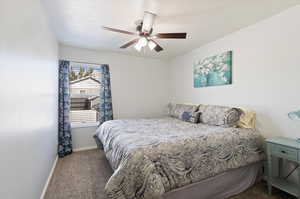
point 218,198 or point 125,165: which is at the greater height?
point 125,165

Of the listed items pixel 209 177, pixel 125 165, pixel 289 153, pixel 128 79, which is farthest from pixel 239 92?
pixel 128 79

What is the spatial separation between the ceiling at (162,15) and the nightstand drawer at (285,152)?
6.05ft

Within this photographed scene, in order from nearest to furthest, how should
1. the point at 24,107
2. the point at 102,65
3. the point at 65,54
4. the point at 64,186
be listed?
the point at 24,107 → the point at 64,186 → the point at 65,54 → the point at 102,65

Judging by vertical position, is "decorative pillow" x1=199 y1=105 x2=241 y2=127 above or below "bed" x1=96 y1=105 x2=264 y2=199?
above

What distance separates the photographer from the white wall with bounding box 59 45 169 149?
3531 mm

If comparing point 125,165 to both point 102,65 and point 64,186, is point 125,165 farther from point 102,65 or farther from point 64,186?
point 102,65

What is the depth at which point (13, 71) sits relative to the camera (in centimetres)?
107

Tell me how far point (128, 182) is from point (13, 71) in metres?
1.32

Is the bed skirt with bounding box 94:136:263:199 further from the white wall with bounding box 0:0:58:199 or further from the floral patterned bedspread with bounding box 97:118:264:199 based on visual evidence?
the white wall with bounding box 0:0:58:199

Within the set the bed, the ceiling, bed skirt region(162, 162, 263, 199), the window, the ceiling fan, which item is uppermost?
the ceiling

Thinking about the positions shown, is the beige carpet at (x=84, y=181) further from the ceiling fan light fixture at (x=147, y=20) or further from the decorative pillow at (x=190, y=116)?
the ceiling fan light fixture at (x=147, y=20)

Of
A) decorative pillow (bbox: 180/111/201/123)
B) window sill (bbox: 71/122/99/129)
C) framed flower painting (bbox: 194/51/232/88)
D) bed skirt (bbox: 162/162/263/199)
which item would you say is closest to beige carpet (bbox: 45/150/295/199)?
bed skirt (bbox: 162/162/263/199)

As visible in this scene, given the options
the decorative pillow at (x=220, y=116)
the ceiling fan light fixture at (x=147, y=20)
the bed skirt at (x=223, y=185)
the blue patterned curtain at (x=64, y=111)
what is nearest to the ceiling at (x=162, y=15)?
the ceiling fan light fixture at (x=147, y=20)

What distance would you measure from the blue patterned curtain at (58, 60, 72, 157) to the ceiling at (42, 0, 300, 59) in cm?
71
